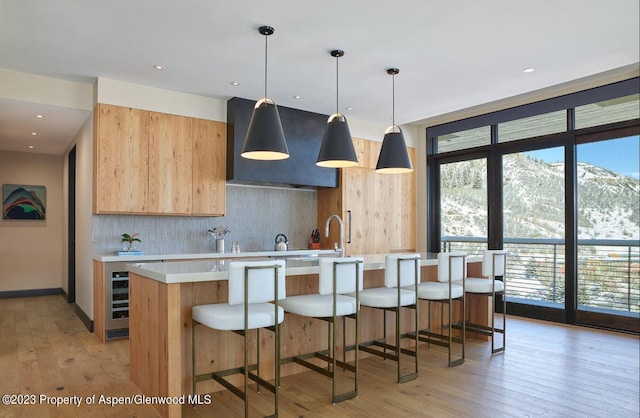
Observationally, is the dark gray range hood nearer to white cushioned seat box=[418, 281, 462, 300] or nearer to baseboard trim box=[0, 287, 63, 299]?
white cushioned seat box=[418, 281, 462, 300]

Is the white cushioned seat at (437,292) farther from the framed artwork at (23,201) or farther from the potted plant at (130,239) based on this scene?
the framed artwork at (23,201)

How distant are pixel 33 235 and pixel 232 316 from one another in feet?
21.5

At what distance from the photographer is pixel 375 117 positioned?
665cm

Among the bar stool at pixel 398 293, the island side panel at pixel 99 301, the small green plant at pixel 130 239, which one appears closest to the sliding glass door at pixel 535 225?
the bar stool at pixel 398 293

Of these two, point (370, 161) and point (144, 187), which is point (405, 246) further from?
point (144, 187)

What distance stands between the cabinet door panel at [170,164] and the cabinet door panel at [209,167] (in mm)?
87

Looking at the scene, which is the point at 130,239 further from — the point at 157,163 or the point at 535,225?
the point at 535,225

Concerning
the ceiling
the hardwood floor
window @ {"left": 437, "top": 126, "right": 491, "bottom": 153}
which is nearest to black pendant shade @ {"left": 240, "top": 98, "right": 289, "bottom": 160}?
the ceiling

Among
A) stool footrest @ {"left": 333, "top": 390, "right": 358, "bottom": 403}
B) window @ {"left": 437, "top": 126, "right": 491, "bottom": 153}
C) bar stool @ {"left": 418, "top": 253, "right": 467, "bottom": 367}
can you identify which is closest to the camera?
stool footrest @ {"left": 333, "top": 390, "right": 358, "bottom": 403}

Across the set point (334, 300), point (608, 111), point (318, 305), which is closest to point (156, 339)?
point (318, 305)

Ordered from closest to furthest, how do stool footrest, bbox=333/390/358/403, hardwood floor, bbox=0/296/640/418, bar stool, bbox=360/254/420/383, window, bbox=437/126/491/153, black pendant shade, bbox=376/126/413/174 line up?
hardwood floor, bbox=0/296/640/418 < stool footrest, bbox=333/390/358/403 < bar stool, bbox=360/254/420/383 < black pendant shade, bbox=376/126/413/174 < window, bbox=437/126/491/153

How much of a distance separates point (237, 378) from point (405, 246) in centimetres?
434

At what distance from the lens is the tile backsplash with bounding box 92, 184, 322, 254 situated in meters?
5.20

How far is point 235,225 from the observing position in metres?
6.09
